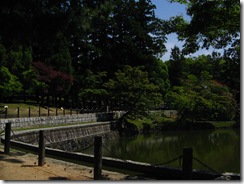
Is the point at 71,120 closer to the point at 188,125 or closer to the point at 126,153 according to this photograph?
the point at 126,153

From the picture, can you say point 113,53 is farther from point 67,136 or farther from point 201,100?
point 67,136

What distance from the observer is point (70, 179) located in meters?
7.69

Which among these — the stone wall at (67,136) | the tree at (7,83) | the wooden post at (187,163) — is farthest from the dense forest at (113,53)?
the stone wall at (67,136)

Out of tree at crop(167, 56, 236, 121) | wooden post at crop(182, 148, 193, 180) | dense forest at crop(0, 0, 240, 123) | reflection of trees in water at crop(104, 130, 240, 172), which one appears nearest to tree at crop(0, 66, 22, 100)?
dense forest at crop(0, 0, 240, 123)

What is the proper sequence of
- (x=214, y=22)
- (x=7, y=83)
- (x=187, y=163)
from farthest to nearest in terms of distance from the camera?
(x=7, y=83) < (x=214, y=22) < (x=187, y=163)

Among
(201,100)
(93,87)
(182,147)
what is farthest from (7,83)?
(201,100)

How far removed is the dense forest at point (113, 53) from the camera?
7.61 metres

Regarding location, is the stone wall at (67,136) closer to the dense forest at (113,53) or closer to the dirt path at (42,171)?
the dense forest at (113,53)

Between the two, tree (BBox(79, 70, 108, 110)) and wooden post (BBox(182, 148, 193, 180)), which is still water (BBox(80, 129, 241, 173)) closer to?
tree (BBox(79, 70, 108, 110))

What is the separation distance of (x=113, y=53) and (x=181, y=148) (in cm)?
1692

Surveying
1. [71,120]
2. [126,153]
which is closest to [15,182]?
[126,153]

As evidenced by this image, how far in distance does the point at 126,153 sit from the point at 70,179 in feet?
36.6

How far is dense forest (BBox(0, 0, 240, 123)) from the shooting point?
300 inches

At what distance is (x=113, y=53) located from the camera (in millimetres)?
34938
